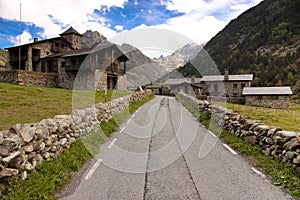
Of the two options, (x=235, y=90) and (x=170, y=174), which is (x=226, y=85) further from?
(x=170, y=174)

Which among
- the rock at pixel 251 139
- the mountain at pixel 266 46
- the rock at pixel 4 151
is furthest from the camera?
the mountain at pixel 266 46

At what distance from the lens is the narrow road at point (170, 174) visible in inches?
206

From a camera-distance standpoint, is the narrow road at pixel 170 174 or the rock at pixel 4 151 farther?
the narrow road at pixel 170 174

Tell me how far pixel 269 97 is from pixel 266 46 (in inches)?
3079

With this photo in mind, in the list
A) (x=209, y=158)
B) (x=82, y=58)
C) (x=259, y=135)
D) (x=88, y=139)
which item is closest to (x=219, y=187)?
(x=209, y=158)

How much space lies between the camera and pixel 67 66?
3991 cm

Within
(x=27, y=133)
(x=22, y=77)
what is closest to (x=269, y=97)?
(x=22, y=77)

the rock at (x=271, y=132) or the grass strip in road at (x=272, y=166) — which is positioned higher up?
the rock at (x=271, y=132)

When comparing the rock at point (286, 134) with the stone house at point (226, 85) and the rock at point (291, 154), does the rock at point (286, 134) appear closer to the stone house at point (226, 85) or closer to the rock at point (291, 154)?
the rock at point (291, 154)


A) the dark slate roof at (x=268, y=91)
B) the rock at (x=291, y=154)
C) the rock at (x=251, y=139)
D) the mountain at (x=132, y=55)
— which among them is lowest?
the rock at (x=251, y=139)

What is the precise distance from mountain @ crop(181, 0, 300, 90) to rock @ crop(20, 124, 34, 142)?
88449mm

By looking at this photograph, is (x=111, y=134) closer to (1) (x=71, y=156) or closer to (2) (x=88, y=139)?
(2) (x=88, y=139)

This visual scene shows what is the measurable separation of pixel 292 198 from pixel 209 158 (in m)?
2.95

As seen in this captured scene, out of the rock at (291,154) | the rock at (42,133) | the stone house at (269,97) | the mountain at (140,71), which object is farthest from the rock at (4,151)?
the mountain at (140,71)
